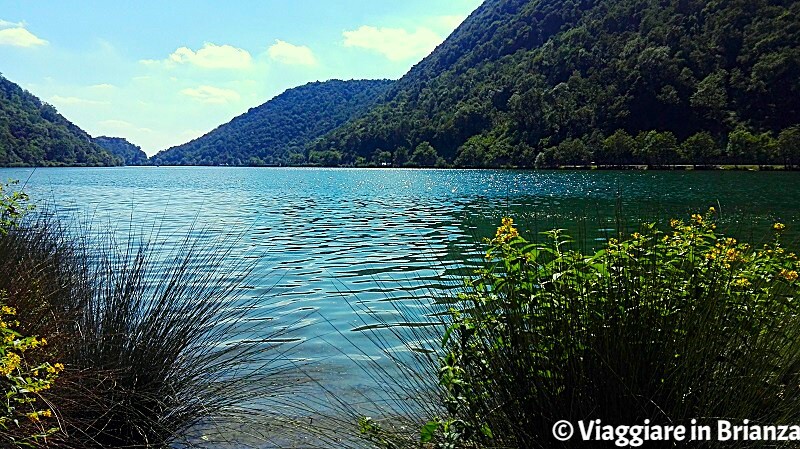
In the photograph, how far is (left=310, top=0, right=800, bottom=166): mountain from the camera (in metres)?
95.9

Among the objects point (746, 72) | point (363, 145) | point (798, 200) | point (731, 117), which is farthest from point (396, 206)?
point (363, 145)

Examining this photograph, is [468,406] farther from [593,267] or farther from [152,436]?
[152,436]

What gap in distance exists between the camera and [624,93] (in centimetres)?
11688

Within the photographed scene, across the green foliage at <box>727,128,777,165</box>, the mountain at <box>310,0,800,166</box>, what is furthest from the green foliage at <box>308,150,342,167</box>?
the green foliage at <box>727,128,777,165</box>

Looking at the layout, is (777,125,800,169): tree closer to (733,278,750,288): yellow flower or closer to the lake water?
the lake water

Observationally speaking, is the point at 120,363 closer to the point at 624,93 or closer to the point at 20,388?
the point at 20,388

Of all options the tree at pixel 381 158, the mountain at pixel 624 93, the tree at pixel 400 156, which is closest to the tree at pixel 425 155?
the mountain at pixel 624 93

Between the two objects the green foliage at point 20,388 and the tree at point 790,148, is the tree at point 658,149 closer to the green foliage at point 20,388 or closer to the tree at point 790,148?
the tree at point 790,148

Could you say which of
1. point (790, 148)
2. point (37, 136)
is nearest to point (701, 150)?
point (790, 148)

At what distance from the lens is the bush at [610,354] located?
2.86 metres

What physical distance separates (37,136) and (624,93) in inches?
5131

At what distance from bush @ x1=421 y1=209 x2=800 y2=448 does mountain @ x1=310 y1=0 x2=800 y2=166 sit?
301 ft

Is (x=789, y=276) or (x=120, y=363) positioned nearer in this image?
(x=789, y=276)

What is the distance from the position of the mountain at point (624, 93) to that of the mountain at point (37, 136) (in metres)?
77.0
